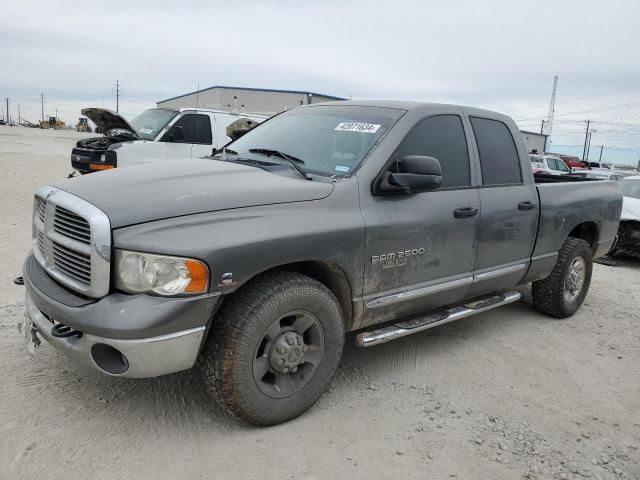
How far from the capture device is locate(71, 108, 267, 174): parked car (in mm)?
8945

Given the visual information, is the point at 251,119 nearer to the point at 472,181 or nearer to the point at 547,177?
the point at 547,177

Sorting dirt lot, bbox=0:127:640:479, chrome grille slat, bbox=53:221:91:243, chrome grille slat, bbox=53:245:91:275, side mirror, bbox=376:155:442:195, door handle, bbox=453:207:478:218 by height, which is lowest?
dirt lot, bbox=0:127:640:479

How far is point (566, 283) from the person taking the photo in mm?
5195

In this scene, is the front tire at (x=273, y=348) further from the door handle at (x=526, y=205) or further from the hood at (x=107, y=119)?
the hood at (x=107, y=119)

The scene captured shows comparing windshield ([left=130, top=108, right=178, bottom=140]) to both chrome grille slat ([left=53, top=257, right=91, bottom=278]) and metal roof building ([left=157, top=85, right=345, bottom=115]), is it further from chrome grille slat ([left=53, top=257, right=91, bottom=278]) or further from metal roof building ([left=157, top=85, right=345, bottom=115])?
metal roof building ([left=157, top=85, right=345, bottom=115])

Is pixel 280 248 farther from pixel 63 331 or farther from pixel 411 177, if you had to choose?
pixel 63 331

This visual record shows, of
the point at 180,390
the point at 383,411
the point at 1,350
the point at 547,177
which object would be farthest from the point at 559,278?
the point at 1,350

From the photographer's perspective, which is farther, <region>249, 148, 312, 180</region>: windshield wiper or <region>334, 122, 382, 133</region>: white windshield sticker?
<region>334, 122, 382, 133</region>: white windshield sticker

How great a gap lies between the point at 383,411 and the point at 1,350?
8.66ft

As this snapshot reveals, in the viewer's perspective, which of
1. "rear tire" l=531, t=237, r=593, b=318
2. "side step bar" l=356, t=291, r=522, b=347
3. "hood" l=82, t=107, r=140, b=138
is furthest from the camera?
"hood" l=82, t=107, r=140, b=138

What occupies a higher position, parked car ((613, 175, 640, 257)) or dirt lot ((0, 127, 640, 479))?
parked car ((613, 175, 640, 257))

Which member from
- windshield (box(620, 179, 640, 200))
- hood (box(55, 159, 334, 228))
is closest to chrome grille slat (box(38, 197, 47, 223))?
hood (box(55, 159, 334, 228))

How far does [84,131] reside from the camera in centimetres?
6169

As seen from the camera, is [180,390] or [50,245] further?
[180,390]
